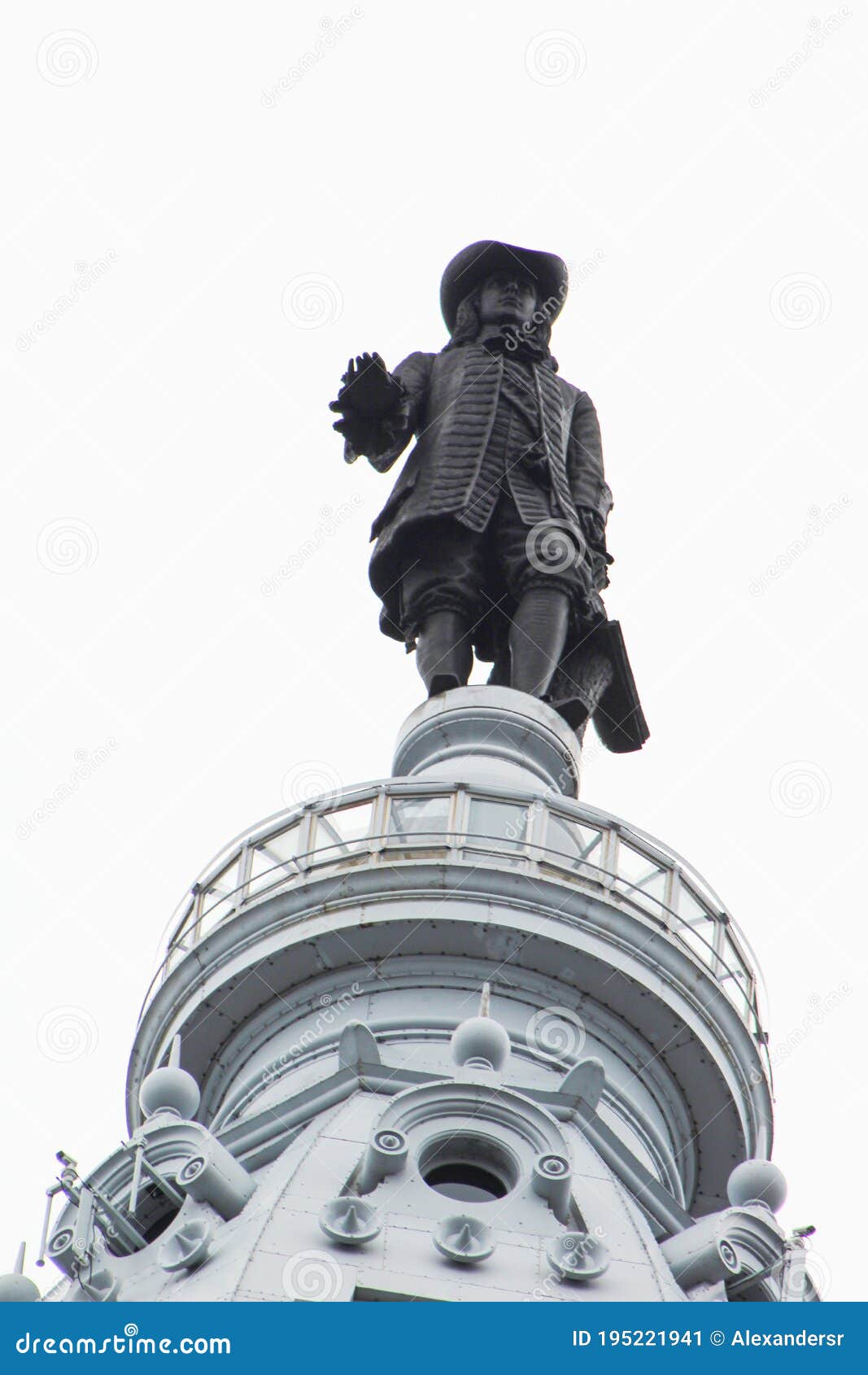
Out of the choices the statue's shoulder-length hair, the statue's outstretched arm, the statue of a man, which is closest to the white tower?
the statue of a man

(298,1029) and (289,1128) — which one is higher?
(298,1029)

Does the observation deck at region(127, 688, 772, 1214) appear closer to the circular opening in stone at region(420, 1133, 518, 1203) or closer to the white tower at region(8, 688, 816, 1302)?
the white tower at region(8, 688, 816, 1302)

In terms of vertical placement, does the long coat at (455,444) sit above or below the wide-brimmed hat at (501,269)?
below

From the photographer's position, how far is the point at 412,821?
2647cm

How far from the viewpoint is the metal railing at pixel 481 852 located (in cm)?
2561

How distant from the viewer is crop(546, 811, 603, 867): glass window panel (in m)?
26.5

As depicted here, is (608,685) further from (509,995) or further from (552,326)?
(509,995)

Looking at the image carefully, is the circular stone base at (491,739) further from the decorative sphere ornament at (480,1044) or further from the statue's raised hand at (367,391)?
the decorative sphere ornament at (480,1044)

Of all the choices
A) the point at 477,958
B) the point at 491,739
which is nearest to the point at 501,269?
the point at 491,739

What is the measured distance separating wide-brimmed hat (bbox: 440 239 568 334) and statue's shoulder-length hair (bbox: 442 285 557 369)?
0.39 ft

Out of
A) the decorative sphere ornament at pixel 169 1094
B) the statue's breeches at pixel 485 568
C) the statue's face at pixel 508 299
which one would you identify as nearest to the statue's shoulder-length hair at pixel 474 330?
the statue's face at pixel 508 299

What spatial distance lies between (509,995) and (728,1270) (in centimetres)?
424

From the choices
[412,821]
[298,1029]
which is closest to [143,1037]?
[298,1029]

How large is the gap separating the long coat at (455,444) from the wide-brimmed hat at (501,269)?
130 cm
